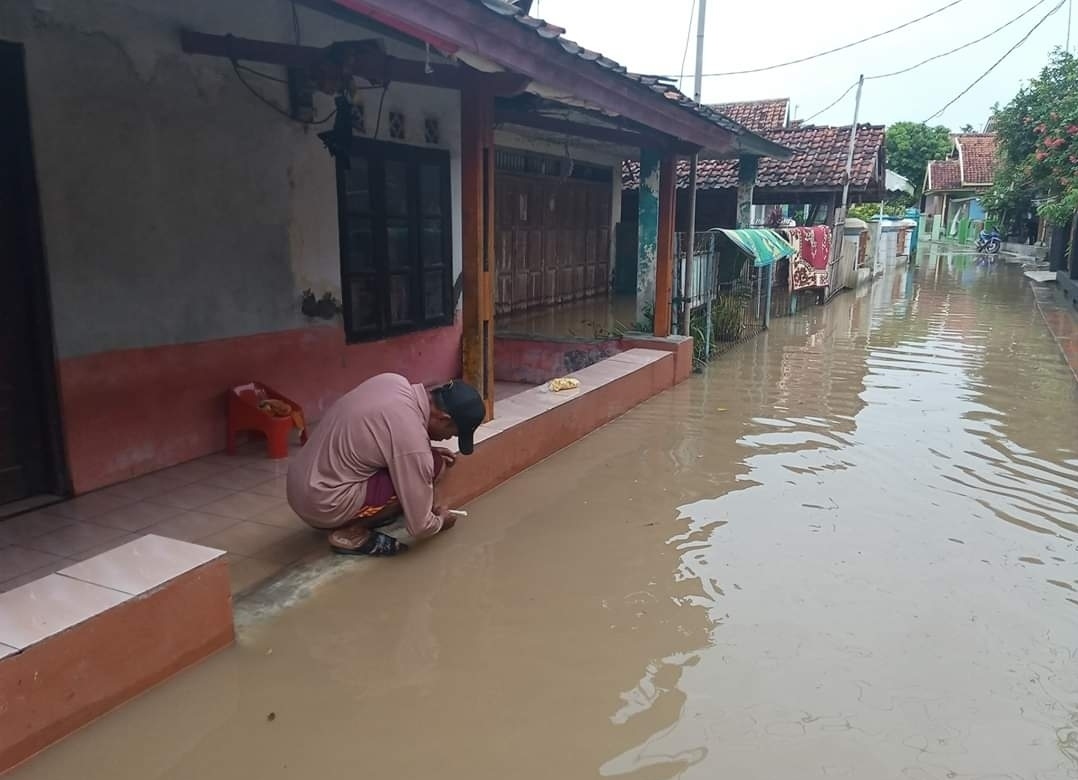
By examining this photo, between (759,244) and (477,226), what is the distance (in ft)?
25.1

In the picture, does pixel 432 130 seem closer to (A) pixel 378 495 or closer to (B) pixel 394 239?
(B) pixel 394 239

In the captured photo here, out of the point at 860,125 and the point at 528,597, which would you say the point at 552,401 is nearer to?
the point at 528,597

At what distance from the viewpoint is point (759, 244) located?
39.4 feet

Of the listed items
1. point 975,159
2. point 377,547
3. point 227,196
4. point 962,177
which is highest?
point 975,159

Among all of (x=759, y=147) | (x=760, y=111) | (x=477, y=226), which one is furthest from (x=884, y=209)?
(x=477, y=226)

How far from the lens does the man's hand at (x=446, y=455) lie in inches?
187

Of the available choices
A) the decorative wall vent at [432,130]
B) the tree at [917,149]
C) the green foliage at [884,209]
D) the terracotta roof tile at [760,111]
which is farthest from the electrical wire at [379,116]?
the tree at [917,149]

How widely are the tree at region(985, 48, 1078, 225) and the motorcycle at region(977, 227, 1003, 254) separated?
1408cm

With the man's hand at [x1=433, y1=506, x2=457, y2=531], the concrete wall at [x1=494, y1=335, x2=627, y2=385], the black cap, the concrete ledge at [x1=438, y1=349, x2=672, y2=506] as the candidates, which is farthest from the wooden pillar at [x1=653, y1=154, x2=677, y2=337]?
the black cap

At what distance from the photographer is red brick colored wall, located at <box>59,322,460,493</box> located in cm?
498

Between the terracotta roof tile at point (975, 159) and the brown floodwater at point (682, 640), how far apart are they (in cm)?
4367

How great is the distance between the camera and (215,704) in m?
3.13

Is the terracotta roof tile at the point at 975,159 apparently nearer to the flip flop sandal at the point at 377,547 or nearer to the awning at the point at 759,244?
the awning at the point at 759,244

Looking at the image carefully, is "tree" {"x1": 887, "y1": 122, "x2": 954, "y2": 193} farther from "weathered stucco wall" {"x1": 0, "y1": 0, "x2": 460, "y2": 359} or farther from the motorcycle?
"weathered stucco wall" {"x1": 0, "y1": 0, "x2": 460, "y2": 359}
